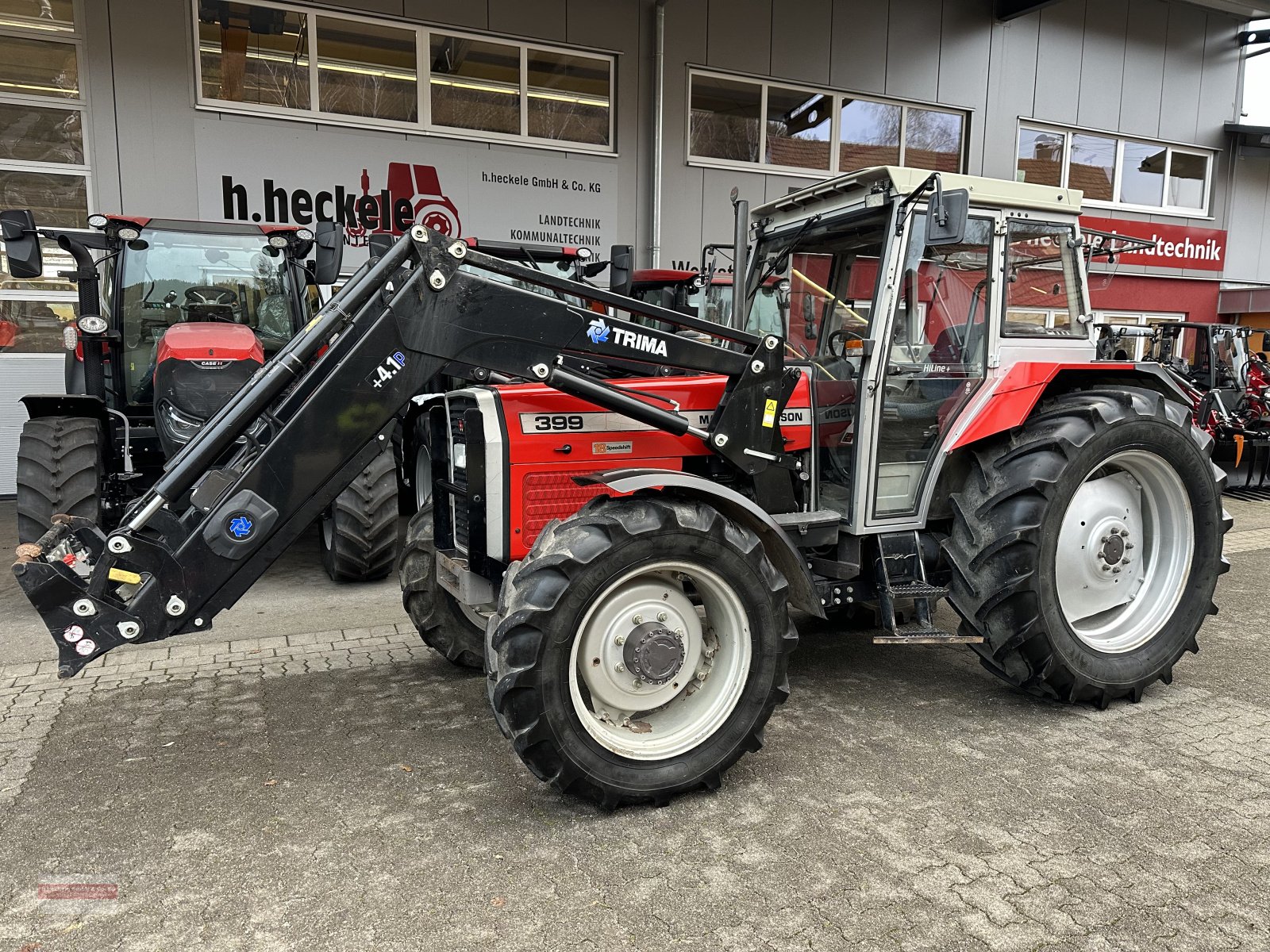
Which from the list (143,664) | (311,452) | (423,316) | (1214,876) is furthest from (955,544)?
(143,664)

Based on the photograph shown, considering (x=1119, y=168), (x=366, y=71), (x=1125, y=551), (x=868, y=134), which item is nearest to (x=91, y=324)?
(x=366, y=71)

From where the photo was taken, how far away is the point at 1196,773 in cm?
335

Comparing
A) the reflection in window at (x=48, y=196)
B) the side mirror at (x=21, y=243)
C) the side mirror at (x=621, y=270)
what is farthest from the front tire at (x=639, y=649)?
the reflection in window at (x=48, y=196)

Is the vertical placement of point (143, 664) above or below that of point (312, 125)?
below

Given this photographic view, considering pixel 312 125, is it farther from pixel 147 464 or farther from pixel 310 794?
pixel 310 794

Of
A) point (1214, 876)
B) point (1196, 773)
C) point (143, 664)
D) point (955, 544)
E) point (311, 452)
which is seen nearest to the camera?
point (1214, 876)

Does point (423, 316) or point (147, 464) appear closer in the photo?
point (423, 316)

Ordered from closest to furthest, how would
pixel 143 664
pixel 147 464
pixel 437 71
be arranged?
1. pixel 143 664
2. pixel 147 464
3. pixel 437 71

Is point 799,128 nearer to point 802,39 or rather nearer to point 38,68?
point 802,39

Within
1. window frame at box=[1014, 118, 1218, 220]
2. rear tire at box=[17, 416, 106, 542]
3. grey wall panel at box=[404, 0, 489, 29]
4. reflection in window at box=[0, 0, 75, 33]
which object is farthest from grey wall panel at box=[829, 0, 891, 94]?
rear tire at box=[17, 416, 106, 542]

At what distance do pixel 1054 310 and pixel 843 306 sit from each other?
1013 millimetres

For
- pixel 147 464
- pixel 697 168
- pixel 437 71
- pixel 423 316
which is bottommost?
pixel 147 464

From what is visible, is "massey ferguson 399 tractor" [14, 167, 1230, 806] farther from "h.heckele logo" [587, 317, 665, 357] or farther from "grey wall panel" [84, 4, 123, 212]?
"grey wall panel" [84, 4, 123, 212]

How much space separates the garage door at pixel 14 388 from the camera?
8750 millimetres
